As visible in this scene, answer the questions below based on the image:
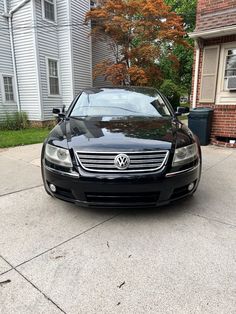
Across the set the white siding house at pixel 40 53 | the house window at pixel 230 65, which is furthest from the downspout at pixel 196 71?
the white siding house at pixel 40 53

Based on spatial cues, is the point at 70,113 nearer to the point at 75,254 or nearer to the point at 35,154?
the point at 75,254

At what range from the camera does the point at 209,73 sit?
713cm

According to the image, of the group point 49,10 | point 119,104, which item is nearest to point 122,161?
point 119,104

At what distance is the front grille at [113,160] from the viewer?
2557 millimetres

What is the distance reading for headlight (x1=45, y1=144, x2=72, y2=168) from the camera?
2.65 m

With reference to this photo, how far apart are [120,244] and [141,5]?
427 inches

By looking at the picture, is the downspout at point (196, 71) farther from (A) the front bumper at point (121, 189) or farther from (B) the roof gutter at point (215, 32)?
(A) the front bumper at point (121, 189)

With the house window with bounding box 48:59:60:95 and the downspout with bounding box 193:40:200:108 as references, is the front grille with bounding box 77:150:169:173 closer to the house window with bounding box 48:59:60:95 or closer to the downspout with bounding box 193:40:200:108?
the downspout with bounding box 193:40:200:108

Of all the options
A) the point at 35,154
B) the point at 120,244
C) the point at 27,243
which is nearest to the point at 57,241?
the point at 27,243

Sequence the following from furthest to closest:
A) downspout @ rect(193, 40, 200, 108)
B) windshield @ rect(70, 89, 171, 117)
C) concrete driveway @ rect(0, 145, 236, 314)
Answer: downspout @ rect(193, 40, 200, 108) < windshield @ rect(70, 89, 171, 117) < concrete driveway @ rect(0, 145, 236, 314)

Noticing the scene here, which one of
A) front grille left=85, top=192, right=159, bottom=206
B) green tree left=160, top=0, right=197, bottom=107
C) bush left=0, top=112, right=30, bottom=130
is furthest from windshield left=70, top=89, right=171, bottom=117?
green tree left=160, top=0, right=197, bottom=107

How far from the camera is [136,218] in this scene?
293 centimetres

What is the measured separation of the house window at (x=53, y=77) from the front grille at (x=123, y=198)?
9.97 meters

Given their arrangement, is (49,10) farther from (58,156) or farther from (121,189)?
(121,189)
